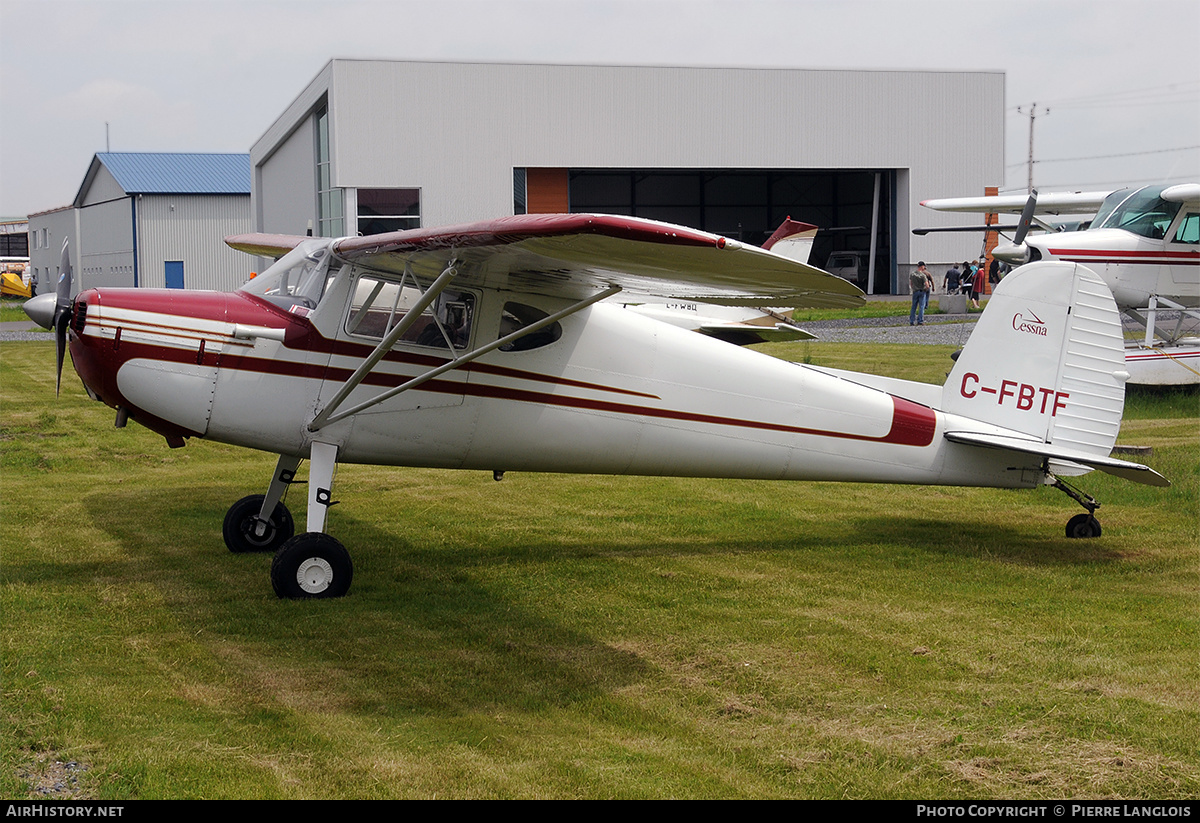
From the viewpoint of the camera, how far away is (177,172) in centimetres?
5403

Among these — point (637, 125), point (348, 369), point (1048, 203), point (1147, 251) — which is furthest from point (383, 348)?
point (637, 125)

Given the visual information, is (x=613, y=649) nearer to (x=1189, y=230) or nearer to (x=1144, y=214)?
(x=1144, y=214)

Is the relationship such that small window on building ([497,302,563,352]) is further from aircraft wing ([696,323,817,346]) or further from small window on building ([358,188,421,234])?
small window on building ([358,188,421,234])

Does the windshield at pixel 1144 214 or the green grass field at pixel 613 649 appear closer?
the green grass field at pixel 613 649

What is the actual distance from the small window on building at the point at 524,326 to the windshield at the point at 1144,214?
15.1m

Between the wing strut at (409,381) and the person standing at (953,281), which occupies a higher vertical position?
the person standing at (953,281)

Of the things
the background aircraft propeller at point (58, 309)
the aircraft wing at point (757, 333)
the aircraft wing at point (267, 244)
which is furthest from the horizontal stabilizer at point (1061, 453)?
the background aircraft propeller at point (58, 309)

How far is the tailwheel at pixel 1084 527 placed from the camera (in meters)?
8.78

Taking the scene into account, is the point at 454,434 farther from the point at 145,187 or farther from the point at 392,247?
the point at 145,187

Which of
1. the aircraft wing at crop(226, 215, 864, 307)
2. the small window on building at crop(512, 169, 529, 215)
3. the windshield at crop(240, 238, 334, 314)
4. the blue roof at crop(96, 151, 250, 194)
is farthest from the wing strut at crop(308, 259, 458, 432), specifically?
the blue roof at crop(96, 151, 250, 194)

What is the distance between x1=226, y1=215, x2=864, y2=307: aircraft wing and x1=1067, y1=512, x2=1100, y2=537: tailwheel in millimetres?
3652

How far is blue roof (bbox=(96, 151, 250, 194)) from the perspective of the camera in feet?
170

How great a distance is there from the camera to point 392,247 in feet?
21.0

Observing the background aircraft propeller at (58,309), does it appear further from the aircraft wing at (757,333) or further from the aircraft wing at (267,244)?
the aircraft wing at (757,333)
